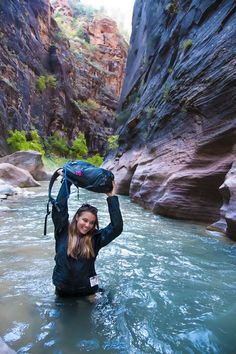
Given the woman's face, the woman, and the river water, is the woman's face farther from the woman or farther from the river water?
the river water

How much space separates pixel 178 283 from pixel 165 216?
4.82 m

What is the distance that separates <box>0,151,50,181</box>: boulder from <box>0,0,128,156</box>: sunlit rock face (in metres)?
2.48

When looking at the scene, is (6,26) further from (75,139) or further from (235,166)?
(235,166)

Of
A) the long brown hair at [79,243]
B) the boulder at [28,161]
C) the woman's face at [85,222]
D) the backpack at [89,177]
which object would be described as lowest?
the long brown hair at [79,243]

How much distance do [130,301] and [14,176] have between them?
1419 cm

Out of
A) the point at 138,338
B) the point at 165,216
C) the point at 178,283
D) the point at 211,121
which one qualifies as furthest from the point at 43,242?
the point at 211,121

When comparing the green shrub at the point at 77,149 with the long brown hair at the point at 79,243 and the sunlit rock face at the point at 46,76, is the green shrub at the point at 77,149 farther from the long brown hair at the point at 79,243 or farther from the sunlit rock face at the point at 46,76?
the long brown hair at the point at 79,243

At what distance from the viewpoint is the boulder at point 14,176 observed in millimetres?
15844

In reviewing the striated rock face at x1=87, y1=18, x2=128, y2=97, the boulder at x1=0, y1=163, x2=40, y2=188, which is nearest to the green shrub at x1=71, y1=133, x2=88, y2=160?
the striated rock face at x1=87, y1=18, x2=128, y2=97

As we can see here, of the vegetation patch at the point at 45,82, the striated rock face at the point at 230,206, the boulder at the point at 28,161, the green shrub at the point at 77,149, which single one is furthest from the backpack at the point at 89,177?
the green shrub at the point at 77,149

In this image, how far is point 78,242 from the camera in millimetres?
3100

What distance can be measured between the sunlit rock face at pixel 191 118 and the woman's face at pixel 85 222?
4857 mm

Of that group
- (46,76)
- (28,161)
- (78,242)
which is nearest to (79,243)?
(78,242)

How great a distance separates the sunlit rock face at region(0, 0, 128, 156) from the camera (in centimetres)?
2625
